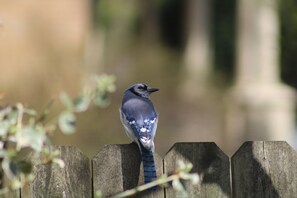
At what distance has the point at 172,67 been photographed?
28.7 m

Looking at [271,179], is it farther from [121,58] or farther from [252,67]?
[121,58]

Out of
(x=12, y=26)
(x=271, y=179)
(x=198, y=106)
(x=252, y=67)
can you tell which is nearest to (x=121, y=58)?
(x=198, y=106)

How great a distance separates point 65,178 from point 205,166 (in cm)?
67

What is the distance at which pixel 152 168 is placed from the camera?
207 inches

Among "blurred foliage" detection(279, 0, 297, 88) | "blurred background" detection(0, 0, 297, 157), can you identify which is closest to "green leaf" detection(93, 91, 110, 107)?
"blurred background" detection(0, 0, 297, 157)

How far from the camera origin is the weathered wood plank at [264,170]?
5363 millimetres

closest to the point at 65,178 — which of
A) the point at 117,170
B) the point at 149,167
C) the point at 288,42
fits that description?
the point at 117,170

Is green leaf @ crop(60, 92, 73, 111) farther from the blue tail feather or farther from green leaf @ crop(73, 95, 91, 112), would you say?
the blue tail feather

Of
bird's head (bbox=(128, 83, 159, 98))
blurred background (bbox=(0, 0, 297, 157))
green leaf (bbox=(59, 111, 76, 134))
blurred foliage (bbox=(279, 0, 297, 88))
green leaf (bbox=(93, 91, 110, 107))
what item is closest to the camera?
green leaf (bbox=(59, 111, 76, 134))

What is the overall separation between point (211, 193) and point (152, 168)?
34 centimetres

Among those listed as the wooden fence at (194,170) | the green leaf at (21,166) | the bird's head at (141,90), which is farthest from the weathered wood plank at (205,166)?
the green leaf at (21,166)

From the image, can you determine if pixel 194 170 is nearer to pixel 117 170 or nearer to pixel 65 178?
pixel 117 170

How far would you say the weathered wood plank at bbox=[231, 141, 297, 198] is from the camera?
536 centimetres

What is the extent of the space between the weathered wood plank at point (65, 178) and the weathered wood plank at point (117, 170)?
5 cm
